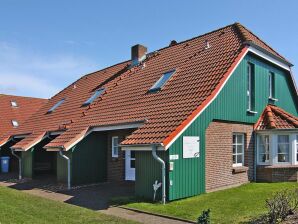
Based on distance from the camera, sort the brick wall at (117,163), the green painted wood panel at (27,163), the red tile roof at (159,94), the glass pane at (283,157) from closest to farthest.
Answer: the red tile roof at (159,94) < the glass pane at (283,157) < the brick wall at (117,163) < the green painted wood panel at (27,163)

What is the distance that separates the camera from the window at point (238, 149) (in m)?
16.1

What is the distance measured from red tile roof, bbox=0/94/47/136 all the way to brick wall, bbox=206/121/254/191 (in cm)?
1998

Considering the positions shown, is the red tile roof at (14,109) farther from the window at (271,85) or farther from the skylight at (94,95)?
the window at (271,85)

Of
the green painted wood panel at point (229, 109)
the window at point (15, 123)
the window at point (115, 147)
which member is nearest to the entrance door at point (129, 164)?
the window at point (115, 147)

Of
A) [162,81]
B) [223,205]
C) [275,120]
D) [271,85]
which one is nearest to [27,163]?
[162,81]

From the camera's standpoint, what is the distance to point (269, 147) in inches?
640

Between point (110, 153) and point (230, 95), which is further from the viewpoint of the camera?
point (110, 153)

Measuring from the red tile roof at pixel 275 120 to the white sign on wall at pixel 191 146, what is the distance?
15.2 ft

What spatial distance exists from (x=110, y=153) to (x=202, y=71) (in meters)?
5.91

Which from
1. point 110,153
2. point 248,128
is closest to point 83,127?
point 110,153

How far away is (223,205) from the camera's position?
11.7m

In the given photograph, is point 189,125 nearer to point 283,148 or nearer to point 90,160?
point 283,148

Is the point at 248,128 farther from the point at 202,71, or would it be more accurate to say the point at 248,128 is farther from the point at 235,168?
the point at 202,71

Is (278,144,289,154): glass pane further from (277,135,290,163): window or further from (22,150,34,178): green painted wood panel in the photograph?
(22,150,34,178): green painted wood panel
